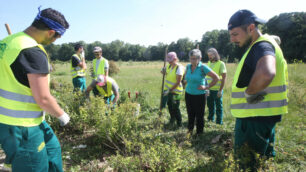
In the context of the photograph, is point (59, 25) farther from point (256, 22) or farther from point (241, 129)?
point (241, 129)

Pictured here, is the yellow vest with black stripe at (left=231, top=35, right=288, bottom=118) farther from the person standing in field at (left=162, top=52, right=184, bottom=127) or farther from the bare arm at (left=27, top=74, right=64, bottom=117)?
the person standing in field at (left=162, top=52, right=184, bottom=127)

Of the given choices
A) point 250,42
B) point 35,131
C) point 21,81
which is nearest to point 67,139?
point 35,131

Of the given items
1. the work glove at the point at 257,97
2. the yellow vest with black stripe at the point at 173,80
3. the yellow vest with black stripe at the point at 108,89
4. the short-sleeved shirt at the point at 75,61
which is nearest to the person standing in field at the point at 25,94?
the work glove at the point at 257,97

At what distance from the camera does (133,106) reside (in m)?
3.05

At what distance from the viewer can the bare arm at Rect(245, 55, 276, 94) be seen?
1452mm

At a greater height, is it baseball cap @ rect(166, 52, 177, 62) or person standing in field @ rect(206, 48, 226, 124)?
baseball cap @ rect(166, 52, 177, 62)

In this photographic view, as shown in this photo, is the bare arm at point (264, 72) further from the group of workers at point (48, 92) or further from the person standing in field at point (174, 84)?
the person standing in field at point (174, 84)

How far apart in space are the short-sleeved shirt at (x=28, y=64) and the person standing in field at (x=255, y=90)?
1843 millimetres

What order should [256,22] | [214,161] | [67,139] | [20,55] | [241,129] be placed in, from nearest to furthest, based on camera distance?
[20,55]
[256,22]
[241,129]
[214,161]
[67,139]

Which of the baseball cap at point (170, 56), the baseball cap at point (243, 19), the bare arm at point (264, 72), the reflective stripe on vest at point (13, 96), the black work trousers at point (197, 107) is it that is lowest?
the black work trousers at point (197, 107)

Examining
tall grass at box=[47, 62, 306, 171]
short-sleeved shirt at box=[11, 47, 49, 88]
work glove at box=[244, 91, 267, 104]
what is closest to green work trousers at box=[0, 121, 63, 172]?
short-sleeved shirt at box=[11, 47, 49, 88]

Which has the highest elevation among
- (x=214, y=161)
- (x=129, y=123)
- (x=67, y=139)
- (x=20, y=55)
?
(x=20, y=55)

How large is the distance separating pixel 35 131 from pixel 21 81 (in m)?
0.48

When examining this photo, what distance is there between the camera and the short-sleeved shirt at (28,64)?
1.40 m
